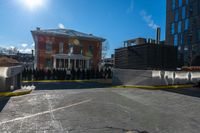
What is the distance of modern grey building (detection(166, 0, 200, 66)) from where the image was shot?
36.8m

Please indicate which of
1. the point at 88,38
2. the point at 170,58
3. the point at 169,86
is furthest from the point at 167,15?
the point at 169,86

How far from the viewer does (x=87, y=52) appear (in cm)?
2938

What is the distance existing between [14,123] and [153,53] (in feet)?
40.3

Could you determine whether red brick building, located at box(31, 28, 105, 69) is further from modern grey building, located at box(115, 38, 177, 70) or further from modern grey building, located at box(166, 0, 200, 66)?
modern grey building, located at box(166, 0, 200, 66)

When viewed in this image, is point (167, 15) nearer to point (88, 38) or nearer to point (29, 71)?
point (88, 38)

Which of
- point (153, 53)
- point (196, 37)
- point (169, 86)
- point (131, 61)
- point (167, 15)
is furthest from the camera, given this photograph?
point (167, 15)

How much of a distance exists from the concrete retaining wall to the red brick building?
14.1m

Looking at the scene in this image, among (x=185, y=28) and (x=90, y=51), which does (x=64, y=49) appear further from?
(x=185, y=28)

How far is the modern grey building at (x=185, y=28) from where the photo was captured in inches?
1448

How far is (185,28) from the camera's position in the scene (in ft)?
132

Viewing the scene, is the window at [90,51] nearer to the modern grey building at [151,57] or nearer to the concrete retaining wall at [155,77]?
the modern grey building at [151,57]

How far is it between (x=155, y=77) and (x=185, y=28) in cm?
3362

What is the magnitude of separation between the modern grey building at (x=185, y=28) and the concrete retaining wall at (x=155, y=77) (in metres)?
21.4

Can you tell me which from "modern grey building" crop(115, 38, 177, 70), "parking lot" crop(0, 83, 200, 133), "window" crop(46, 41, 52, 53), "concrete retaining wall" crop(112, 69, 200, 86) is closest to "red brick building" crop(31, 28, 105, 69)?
"window" crop(46, 41, 52, 53)
